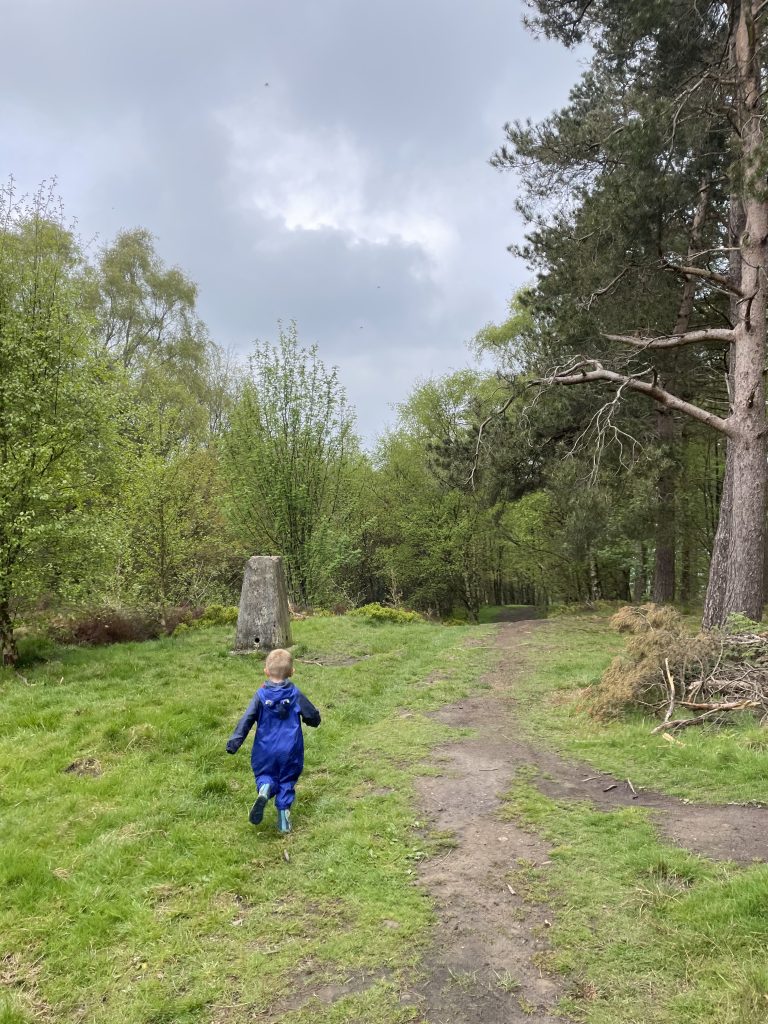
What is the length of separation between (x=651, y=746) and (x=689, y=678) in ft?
5.39

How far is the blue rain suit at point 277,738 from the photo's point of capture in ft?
16.2

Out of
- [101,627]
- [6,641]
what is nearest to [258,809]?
[6,641]

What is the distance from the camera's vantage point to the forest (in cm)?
934

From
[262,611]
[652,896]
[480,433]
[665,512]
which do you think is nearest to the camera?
[652,896]

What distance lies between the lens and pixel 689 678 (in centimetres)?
744

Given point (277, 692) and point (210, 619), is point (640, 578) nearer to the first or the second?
point (210, 619)

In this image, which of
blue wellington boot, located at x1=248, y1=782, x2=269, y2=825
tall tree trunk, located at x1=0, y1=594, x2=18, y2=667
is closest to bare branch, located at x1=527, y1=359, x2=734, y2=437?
blue wellington boot, located at x1=248, y1=782, x2=269, y2=825

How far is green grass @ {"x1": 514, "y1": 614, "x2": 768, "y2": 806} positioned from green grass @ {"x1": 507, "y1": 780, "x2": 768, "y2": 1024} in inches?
44.5

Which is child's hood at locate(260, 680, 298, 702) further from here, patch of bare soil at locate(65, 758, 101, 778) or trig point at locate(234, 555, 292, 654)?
trig point at locate(234, 555, 292, 654)

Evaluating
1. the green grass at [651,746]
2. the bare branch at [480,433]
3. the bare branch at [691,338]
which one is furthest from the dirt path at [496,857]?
the bare branch at [480,433]

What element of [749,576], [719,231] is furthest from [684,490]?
[749,576]

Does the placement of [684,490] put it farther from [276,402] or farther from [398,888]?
[398,888]

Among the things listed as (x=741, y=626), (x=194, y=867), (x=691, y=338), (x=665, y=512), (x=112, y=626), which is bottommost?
(x=194, y=867)

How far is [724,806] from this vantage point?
15.9 ft
